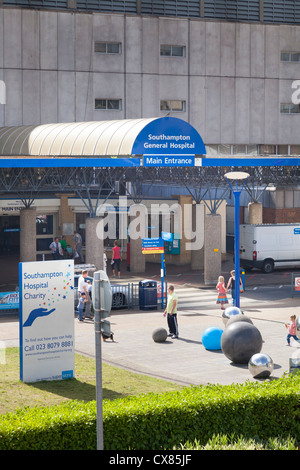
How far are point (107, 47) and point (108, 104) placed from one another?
11.7ft

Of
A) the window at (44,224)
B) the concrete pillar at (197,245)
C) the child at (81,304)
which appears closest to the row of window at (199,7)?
the window at (44,224)

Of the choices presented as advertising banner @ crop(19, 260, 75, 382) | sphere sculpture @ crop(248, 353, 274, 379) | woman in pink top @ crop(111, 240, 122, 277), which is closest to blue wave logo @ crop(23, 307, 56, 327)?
advertising banner @ crop(19, 260, 75, 382)

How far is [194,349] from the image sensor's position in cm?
2300

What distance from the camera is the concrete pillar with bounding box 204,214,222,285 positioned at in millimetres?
37812

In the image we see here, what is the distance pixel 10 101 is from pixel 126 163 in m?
20.7

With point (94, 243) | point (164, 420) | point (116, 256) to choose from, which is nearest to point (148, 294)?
point (94, 243)

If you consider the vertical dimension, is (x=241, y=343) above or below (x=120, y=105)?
below

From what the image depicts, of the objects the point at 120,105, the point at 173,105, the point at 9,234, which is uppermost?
the point at 173,105

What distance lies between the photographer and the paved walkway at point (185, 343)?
2009 cm

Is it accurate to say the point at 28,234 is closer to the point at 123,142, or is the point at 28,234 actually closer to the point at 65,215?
the point at 65,215

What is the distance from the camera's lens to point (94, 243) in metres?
34.2

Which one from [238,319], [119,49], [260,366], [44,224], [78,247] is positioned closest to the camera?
[260,366]
